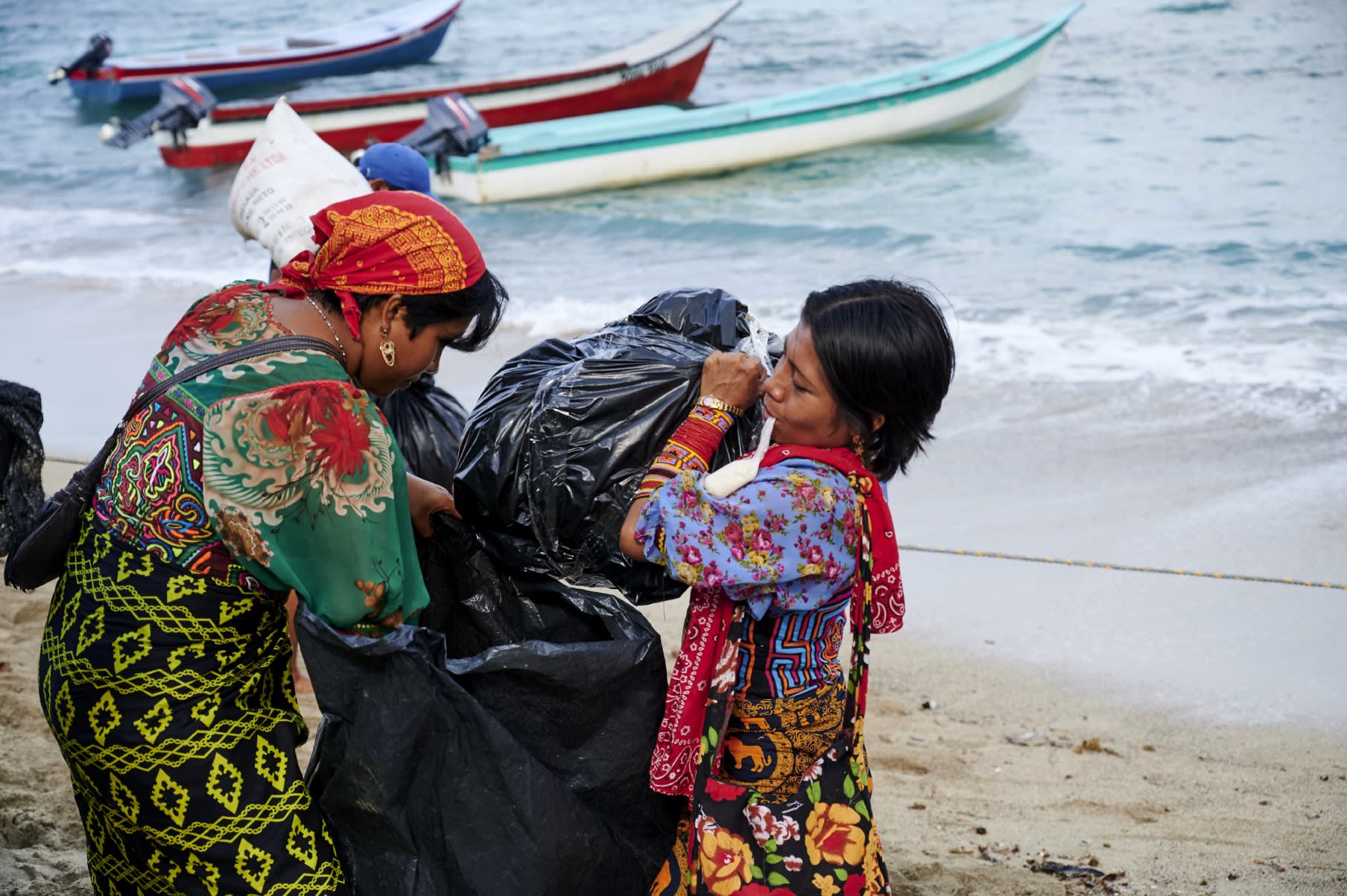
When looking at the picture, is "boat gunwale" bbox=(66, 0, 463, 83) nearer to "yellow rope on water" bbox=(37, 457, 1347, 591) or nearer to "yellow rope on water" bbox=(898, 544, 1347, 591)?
"yellow rope on water" bbox=(37, 457, 1347, 591)

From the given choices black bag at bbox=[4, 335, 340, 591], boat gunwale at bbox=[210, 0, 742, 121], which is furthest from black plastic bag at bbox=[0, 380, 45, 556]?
boat gunwale at bbox=[210, 0, 742, 121]

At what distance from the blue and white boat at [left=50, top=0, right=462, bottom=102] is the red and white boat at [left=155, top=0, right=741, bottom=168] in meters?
3.61

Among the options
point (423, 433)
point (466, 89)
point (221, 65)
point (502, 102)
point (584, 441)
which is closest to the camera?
point (584, 441)

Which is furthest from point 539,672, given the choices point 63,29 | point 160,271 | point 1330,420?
point 63,29

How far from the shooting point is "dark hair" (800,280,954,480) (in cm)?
178

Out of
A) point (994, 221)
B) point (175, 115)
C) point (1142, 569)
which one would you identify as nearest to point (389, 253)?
point (1142, 569)

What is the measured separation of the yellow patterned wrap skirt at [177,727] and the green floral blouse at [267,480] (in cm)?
5

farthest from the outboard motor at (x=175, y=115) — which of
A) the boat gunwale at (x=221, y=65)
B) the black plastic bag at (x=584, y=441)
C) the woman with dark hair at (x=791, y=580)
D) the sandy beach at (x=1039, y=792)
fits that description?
the woman with dark hair at (x=791, y=580)

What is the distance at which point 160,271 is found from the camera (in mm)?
10227

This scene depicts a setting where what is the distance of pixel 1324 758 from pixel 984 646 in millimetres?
1068

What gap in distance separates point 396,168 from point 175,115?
37.9 feet

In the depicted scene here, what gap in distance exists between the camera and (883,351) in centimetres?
177

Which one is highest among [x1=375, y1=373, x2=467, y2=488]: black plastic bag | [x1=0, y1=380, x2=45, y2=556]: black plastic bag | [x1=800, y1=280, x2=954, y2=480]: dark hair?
[x1=800, y1=280, x2=954, y2=480]: dark hair

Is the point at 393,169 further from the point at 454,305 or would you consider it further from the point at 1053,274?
the point at 1053,274
